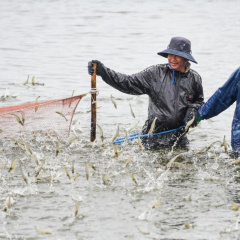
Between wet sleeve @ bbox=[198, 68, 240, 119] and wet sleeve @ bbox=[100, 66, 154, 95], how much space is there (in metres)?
0.76

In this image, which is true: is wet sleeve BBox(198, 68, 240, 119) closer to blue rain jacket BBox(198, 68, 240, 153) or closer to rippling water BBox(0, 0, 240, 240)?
blue rain jacket BBox(198, 68, 240, 153)

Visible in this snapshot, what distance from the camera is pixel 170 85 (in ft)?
28.2

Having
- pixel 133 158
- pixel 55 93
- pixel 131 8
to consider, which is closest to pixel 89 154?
pixel 133 158

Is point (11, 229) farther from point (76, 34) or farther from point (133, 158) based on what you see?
point (76, 34)

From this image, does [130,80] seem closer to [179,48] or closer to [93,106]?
[93,106]

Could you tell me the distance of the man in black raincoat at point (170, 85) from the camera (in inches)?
336

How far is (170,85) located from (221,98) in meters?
0.67

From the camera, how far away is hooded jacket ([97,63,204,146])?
28.1 feet

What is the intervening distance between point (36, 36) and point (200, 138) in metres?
11.1

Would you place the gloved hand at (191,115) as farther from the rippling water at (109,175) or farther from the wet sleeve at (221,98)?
the rippling water at (109,175)

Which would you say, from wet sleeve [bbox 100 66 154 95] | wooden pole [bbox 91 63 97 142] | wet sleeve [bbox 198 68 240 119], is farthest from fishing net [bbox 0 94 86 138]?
wet sleeve [bbox 198 68 240 119]

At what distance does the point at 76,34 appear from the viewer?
804 inches

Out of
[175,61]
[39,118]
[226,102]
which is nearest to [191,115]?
[226,102]

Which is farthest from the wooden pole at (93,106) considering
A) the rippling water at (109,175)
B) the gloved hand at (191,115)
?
the gloved hand at (191,115)
